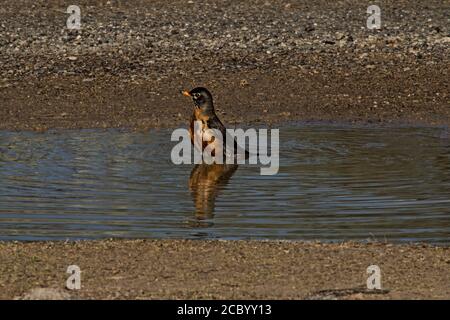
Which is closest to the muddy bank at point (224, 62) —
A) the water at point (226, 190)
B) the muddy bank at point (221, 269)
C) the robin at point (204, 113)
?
the water at point (226, 190)

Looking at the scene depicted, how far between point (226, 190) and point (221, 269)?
364 centimetres

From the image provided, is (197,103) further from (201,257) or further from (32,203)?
(201,257)

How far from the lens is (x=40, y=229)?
11148 millimetres

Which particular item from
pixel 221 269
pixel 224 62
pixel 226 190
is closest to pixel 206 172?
pixel 226 190

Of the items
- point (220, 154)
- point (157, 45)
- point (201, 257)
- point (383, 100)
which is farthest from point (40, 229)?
point (157, 45)

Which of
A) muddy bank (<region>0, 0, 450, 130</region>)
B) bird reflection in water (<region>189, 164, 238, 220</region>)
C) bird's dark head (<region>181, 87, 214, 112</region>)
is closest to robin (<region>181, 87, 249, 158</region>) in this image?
bird's dark head (<region>181, 87, 214, 112</region>)

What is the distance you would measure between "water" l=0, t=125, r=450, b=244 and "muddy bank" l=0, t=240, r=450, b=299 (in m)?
0.67

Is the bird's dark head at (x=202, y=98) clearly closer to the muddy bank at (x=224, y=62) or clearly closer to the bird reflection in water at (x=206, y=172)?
the bird reflection in water at (x=206, y=172)

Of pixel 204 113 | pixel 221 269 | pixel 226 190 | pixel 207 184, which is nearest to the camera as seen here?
pixel 221 269

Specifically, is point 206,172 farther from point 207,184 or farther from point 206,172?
point 207,184

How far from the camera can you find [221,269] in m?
9.48

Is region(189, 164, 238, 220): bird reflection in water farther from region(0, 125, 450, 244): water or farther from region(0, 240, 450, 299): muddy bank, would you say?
region(0, 240, 450, 299): muddy bank

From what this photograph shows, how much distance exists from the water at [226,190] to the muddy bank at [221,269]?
666mm

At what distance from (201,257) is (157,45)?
12230 mm
